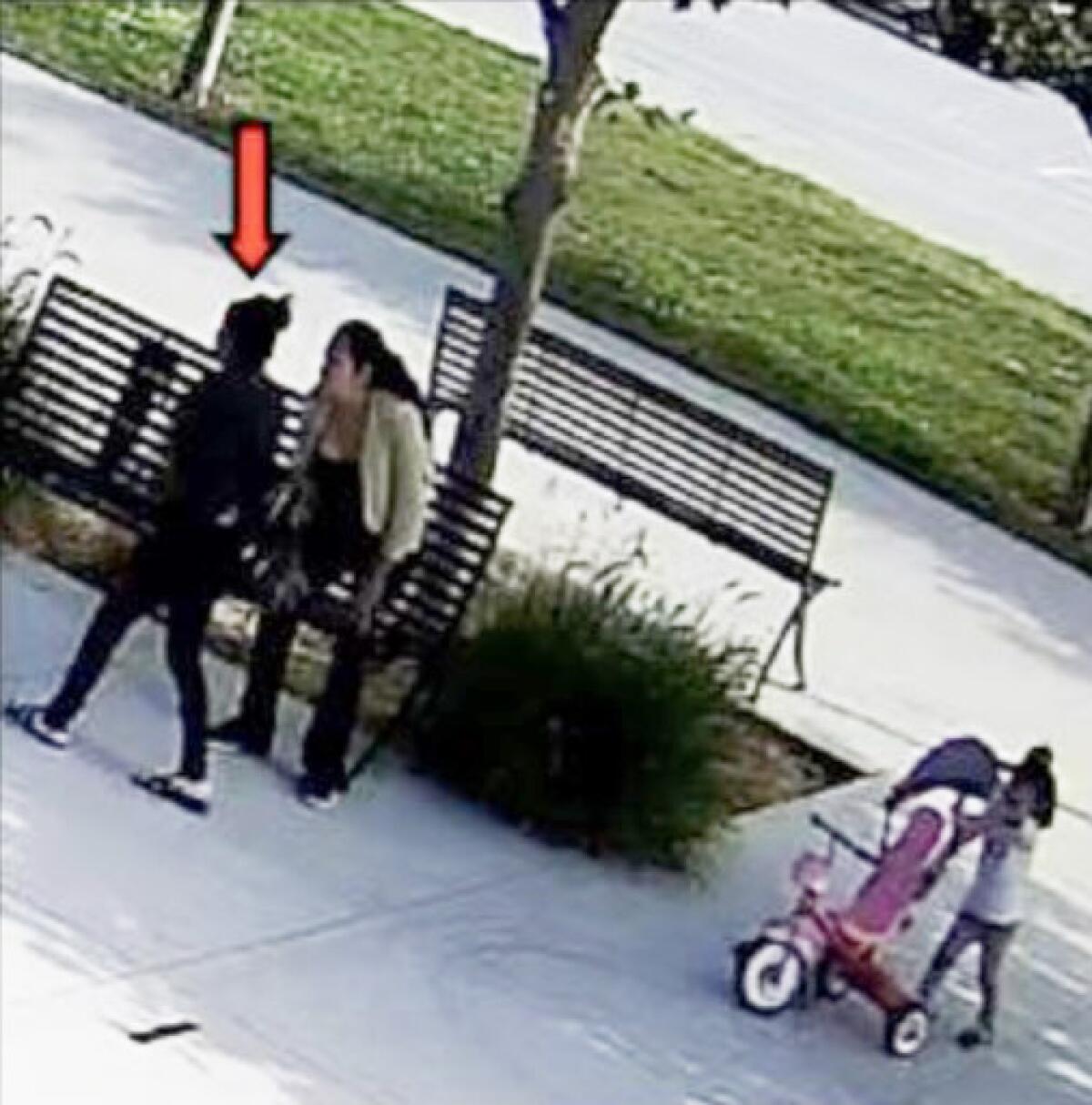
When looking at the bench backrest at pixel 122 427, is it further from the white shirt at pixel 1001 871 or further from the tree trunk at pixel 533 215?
the white shirt at pixel 1001 871

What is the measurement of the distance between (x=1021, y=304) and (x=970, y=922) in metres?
10.2

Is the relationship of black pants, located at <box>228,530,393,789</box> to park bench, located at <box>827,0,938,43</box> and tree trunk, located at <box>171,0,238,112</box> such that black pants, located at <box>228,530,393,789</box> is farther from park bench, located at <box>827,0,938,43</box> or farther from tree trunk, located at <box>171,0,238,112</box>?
tree trunk, located at <box>171,0,238,112</box>

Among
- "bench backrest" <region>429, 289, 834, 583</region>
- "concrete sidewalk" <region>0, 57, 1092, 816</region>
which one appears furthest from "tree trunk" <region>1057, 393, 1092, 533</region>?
"bench backrest" <region>429, 289, 834, 583</region>

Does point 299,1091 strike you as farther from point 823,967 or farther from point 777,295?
point 777,295

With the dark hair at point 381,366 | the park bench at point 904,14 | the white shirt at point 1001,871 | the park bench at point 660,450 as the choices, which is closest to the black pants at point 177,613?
the dark hair at point 381,366

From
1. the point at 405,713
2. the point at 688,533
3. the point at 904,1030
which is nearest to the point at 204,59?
the point at 688,533

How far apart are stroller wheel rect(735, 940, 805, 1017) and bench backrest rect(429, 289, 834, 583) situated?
334 cm

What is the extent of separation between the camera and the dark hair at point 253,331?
1142 centimetres

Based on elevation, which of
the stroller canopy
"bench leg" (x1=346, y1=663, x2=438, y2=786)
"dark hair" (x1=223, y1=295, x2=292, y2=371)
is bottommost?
"bench leg" (x1=346, y1=663, x2=438, y2=786)

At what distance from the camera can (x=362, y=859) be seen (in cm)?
1159

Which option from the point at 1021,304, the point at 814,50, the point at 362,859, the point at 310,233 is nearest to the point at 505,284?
the point at 362,859

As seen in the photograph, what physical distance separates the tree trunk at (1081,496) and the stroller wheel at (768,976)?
6505 millimetres

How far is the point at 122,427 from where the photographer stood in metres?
13.3

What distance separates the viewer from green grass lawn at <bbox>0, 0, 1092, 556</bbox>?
18.5m
